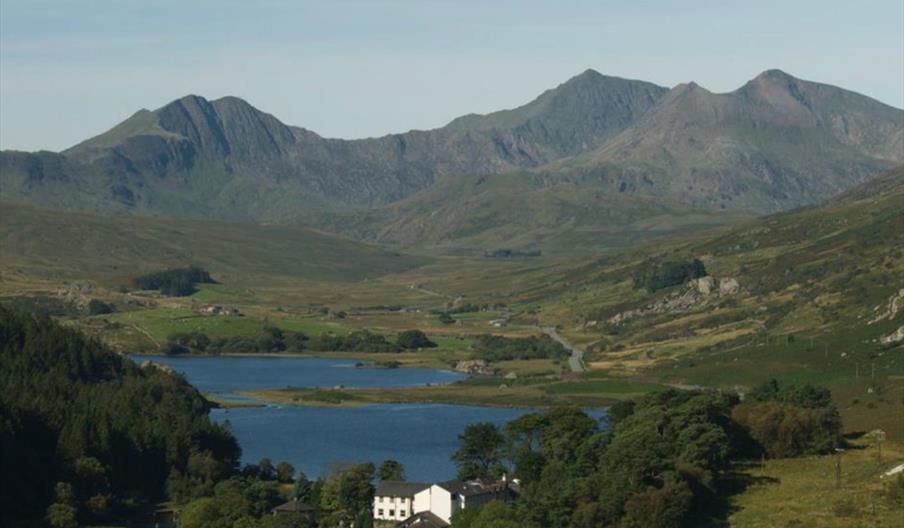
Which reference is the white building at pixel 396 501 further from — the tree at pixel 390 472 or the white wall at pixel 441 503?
the tree at pixel 390 472

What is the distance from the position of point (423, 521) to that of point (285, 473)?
24.0m

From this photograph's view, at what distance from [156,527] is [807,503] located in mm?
38958

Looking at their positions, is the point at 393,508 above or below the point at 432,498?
below

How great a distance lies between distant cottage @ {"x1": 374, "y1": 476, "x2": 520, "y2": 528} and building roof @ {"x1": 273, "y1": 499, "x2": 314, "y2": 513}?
13.9 feet

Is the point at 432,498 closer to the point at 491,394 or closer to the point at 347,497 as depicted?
the point at 347,497

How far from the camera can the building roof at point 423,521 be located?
90875mm

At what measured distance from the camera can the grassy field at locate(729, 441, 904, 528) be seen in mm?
79062

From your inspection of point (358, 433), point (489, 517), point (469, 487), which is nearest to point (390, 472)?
point (469, 487)

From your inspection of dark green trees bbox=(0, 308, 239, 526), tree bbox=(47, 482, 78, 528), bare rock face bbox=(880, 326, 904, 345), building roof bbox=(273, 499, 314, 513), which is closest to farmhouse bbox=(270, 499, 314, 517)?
building roof bbox=(273, 499, 314, 513)

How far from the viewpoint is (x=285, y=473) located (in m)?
113

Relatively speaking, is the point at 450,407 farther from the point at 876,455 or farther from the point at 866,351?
the point at 876,455

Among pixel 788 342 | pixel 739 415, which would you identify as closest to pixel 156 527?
pixel 739 415

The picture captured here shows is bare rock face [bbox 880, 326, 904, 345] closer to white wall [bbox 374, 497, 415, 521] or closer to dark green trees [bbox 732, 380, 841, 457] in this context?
dark green trees [bbox 732, 380, 841, 457]

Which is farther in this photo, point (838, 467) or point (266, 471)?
point (266, 471)
